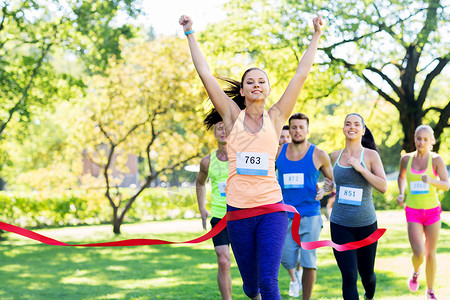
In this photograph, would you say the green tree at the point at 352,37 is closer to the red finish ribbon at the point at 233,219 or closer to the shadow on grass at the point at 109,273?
the shadow on grass at the point at 109,273

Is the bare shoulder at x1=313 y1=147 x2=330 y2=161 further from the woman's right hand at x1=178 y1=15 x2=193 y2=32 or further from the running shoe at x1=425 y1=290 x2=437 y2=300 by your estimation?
the woman's right hand at x1=178 y1=15 x2=193 y2=32

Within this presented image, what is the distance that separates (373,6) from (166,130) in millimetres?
7389

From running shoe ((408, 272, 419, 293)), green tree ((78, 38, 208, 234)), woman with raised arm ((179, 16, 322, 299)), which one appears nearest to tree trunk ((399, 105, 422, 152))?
green tree ((78, 38, 208, 234))

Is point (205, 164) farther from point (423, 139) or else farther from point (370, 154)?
point (423, 139)

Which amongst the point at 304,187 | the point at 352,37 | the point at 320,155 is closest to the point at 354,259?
the point at 304,187

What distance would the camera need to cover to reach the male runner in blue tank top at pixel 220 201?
5.91 m

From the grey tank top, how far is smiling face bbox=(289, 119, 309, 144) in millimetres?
772

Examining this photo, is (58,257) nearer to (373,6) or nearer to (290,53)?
(290,53)

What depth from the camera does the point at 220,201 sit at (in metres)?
6.05

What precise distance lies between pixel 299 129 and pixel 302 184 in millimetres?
572

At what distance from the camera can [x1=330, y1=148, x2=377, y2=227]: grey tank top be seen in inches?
207

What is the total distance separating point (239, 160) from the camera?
371 centimetres

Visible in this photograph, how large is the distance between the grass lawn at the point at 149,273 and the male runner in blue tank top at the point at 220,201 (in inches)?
63.6

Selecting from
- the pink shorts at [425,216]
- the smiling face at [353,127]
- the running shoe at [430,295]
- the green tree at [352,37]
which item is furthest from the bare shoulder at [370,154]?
the green tree at [352,37]
